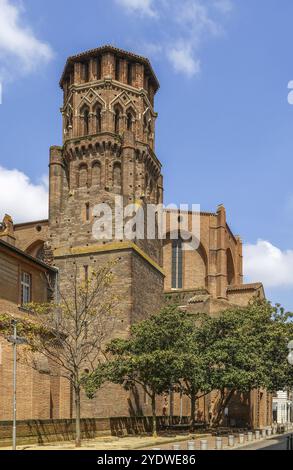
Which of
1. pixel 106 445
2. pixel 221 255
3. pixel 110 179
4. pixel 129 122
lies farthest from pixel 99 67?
pixel 106 445

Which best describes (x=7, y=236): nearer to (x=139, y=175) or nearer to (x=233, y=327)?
(x=139, y=175)

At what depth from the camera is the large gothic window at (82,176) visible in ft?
168

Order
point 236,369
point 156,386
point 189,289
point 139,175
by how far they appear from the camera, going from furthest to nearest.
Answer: point 189,289, point 139,175, point 236,369, point 156,386

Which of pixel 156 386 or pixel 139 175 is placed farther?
pixel 139 175

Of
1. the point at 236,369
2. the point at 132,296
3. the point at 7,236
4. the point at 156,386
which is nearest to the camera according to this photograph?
the point at 156,386

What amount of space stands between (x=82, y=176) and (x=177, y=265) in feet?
80.7

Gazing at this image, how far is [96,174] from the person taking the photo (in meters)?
51.0

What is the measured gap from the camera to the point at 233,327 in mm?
46344

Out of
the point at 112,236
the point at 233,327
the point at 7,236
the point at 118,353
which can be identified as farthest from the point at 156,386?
the point at 7,236

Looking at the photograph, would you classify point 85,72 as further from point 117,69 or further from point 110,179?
point 110,179

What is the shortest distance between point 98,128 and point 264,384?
24.9 metres

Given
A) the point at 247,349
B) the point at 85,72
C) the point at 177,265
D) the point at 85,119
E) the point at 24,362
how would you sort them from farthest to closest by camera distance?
the point at 177,265, the point at 85,72, the point at 85,119, the point at 247,349, the point at 24,362

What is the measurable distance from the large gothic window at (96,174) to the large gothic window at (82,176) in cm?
72

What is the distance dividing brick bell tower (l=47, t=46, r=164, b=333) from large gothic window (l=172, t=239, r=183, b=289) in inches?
678
